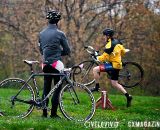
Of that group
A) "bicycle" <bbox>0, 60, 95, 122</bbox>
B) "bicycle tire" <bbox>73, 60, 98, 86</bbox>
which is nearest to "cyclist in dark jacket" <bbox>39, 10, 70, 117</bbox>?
"bicycle" <bbox>0, 60, 95, 122</bbox>

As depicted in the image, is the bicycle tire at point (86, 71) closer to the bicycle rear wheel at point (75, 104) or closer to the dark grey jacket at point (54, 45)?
the bicycle rear wheel at point (75, 104)

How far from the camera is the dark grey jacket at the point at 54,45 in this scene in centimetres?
898

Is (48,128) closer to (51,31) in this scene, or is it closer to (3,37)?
(51,31)

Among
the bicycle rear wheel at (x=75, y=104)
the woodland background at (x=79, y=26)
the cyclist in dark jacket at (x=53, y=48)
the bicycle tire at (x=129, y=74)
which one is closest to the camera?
the bicycle rear wheel at (x=75, y=104)

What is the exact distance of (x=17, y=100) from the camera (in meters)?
9.08

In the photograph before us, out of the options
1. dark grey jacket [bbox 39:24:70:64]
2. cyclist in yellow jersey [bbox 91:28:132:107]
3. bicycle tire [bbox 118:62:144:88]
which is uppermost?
dark grey jacket [bbox 39:24:70:64]

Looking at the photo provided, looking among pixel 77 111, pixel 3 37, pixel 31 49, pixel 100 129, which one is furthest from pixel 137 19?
pixel 100 129

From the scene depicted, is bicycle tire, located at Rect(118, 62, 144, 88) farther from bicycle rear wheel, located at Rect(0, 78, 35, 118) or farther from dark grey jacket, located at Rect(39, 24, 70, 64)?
bicycle rear wheel, located at Rect(0, 78, 35, 118)

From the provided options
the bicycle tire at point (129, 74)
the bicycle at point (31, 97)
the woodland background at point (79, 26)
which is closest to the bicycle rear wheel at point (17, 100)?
the bicycle at point (31, 97)

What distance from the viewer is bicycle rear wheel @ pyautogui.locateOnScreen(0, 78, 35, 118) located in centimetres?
905

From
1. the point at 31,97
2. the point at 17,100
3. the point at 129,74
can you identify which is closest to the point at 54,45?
the point at 31,97

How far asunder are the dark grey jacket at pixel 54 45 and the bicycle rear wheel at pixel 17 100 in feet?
2.69

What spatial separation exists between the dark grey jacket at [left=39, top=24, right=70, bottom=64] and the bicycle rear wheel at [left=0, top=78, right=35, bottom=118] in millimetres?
821

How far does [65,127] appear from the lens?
7953 millimetres
